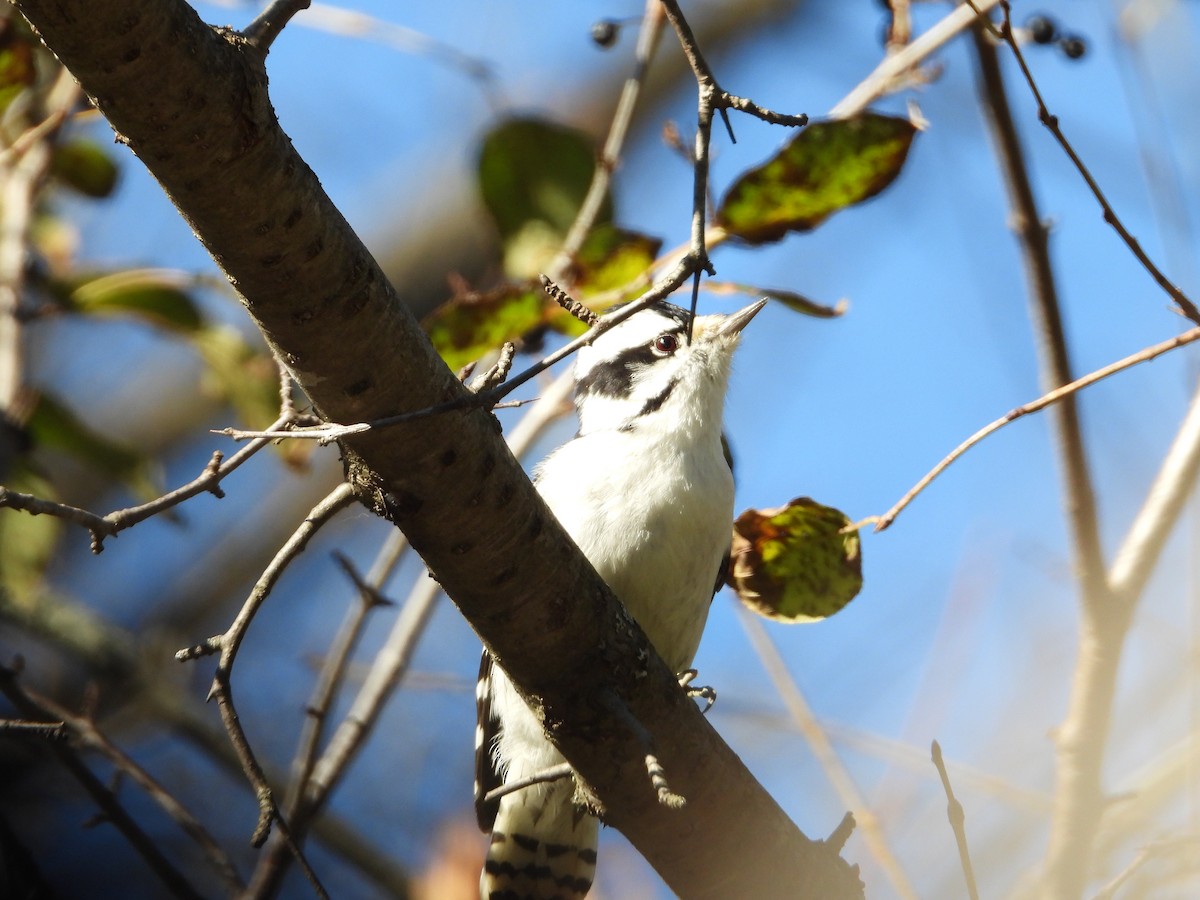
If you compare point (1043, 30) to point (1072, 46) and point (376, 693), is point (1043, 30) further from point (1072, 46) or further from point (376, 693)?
point (376, 693)

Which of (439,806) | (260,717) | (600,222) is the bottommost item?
(600,222)

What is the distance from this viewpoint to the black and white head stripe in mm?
3840

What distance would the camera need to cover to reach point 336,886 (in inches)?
244

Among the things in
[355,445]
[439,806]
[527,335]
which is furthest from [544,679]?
[439,806]

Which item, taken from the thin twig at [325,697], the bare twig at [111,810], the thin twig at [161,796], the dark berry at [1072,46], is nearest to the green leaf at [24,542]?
the thin twig at [161,796]

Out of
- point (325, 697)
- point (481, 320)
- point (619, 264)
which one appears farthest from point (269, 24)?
point (325, 697)

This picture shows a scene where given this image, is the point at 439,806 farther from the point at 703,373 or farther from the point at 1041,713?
the point at 703,373

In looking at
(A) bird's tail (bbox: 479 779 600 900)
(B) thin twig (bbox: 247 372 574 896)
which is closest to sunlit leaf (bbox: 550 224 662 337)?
(B) thin twig (bbox: 247 372 574 896)

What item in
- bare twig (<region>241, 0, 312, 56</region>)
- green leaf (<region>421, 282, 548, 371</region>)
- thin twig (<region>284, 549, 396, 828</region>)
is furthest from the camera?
thin twig (<region>284, 549, 396, 828</region>)

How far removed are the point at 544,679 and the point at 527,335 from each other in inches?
38.7

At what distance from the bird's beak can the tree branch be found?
1637 millimetres

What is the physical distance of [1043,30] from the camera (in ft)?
11.0

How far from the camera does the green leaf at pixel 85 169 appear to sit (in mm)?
3814

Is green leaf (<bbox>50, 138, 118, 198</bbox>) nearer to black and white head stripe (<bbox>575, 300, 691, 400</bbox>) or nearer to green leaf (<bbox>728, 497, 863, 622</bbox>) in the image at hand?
black and white head stripe (<bbox>575, 300, 691, 400</bbox>)
